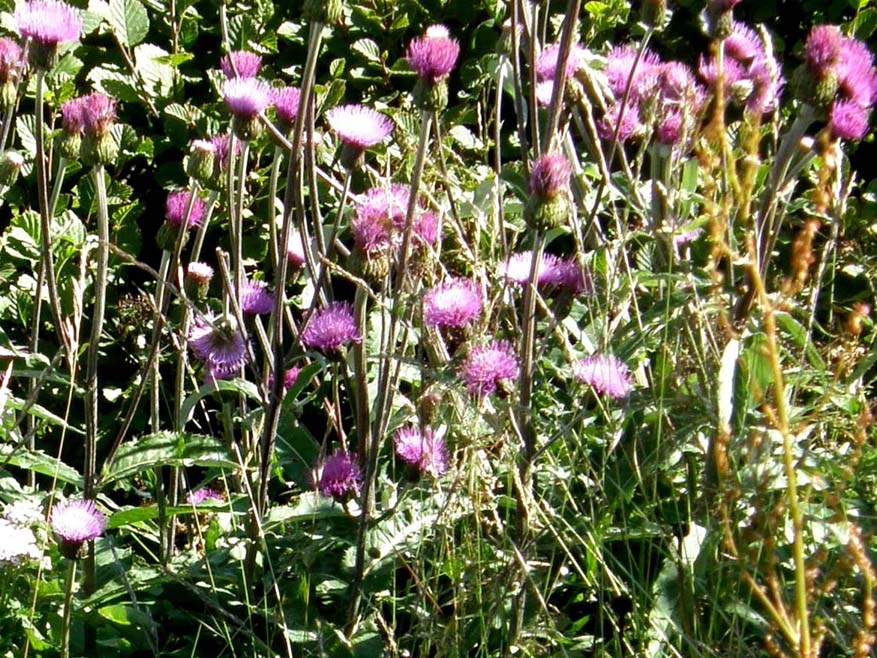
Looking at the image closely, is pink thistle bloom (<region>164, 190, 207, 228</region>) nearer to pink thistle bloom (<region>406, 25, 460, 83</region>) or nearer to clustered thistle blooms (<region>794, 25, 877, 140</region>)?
pink thistle bloom (<region>406, 25, 460, 83</region>)

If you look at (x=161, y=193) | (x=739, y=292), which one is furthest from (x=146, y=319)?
(x=739, y=292)

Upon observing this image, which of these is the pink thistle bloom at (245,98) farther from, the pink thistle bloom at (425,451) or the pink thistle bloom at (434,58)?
the pink thistle bloom at (425,451)

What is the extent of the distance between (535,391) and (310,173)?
1.97 feet

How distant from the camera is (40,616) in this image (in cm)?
217

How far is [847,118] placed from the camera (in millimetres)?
2312

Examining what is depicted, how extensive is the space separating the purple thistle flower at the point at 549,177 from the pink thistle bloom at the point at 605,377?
11.1 inches

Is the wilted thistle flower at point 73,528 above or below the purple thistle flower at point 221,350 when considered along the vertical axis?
below

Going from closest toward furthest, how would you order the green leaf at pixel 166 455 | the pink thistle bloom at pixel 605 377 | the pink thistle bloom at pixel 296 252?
the pink thistle bloom at pixel 605 377
the green leaf at pixel 166 455
the pink thistle bloom at pixel 296 252

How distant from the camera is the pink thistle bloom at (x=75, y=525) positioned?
1.96 meters

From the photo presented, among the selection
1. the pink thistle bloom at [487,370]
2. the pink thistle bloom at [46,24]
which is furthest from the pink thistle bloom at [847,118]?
the pink thistle bloom at [46,24]

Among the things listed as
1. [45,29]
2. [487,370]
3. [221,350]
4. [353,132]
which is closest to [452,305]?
[487,370]

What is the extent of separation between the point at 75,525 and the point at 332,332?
0.48 meters

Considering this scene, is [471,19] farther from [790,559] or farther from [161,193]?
[790,559]

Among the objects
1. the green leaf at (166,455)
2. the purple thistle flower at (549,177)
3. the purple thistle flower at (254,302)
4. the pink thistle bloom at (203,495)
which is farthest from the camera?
the pink thistle bloom at (203,495)
